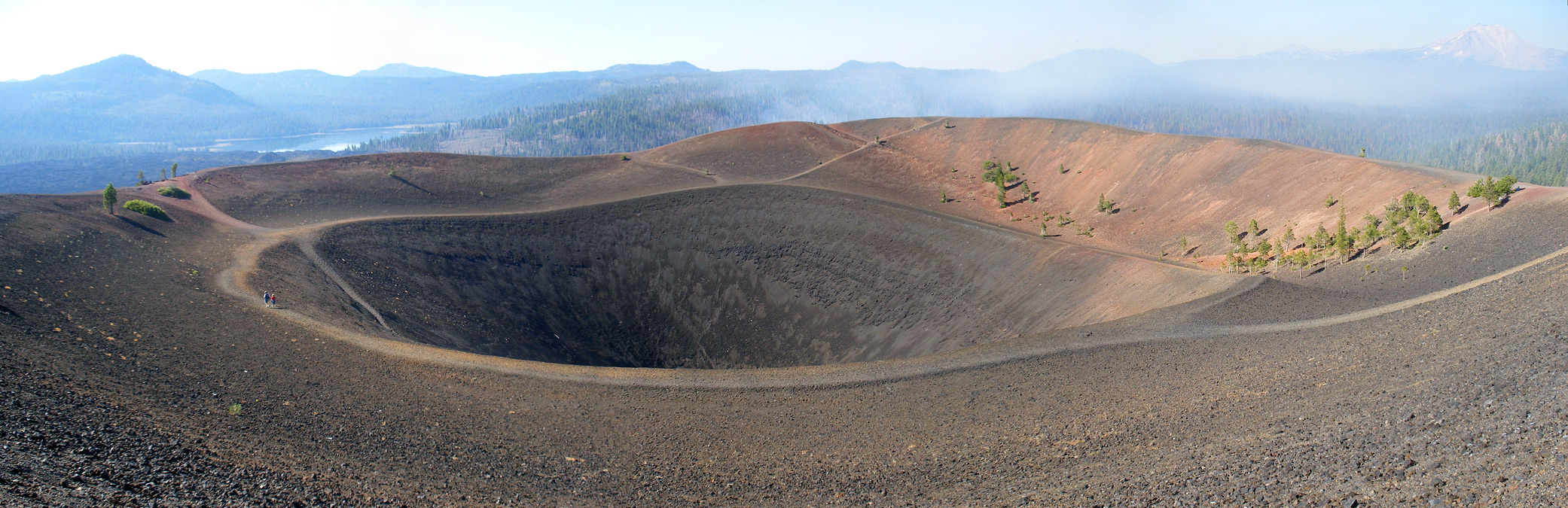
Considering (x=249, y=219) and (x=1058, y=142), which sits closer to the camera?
(x=249, y=219)

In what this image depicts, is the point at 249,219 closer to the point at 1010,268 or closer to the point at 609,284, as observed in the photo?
the point at 609,284

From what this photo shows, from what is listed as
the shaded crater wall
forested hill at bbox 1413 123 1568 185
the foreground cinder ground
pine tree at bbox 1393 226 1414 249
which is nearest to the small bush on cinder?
the shaded crater wall

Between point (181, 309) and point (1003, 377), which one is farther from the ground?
point (181, 309)

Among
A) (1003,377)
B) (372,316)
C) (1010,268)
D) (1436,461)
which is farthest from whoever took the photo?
(1010,268)

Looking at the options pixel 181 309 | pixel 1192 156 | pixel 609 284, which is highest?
pixel 1192 156

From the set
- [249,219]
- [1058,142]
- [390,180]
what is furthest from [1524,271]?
[390,180]

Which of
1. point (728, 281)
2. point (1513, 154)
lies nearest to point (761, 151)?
point (728, 281)

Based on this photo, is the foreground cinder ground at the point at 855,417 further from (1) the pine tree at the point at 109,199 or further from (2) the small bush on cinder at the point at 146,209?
(2) the small bush on cinder at the point at 146,209
